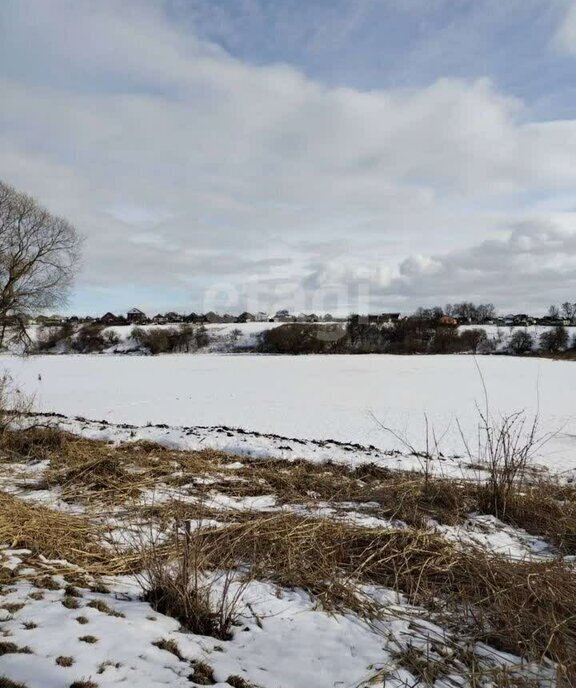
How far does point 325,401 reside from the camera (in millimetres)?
23000

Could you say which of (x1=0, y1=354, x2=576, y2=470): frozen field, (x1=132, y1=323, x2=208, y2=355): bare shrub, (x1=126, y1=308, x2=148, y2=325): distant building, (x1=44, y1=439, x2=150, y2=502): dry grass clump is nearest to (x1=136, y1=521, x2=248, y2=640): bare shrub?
(x1=44, y1=439, x2=150, y2=502): dry grass clump

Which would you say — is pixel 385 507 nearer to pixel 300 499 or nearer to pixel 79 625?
pixel 300 499

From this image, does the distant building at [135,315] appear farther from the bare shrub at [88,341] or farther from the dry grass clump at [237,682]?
the dry grass clump at [237,682]

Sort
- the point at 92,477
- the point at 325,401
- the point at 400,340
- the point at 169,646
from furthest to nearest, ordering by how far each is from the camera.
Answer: the point at 400,340 < the point at 325,401 < the point at 92,477 < the point at 169,646

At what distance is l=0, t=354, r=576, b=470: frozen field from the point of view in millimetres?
15383

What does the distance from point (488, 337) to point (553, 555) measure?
278 feet

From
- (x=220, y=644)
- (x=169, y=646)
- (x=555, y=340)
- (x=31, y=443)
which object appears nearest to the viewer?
(x=169, y=646)

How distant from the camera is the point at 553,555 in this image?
3791mm

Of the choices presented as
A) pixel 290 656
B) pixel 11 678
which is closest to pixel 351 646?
pixel 290 656

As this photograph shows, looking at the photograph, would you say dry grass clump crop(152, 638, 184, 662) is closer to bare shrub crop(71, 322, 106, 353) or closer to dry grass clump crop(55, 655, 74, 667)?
dry grass clump crop(55, 655, 74, 667)

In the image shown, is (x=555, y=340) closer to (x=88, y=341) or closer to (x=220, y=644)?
(x=88, y=341)

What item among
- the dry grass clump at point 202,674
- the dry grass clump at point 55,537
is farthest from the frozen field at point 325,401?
the dry grass clump at point 202,674

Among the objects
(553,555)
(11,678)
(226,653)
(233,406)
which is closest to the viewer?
(11,678)

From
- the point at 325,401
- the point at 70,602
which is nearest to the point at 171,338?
the point at 325,401
